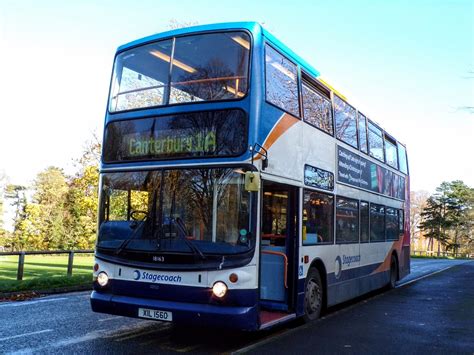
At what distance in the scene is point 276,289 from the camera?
7.81 meters

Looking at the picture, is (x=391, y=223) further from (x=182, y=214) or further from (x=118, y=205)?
(x=118, y=205)

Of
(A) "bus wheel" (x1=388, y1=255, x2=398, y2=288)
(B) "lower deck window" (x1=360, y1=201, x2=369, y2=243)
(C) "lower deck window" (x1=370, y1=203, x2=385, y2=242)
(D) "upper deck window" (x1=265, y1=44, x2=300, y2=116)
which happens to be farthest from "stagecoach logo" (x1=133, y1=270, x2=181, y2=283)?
(A) "bus wheel" (x1=388, y1=255, x2=398, y2=288)

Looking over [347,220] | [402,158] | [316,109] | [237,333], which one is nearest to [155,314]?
[237,333]

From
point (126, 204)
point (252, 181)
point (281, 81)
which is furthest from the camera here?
point (281, 81)

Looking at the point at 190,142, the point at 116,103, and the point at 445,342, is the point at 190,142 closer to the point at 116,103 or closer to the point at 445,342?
the point at 116,103

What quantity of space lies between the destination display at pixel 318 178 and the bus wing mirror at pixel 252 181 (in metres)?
2.17

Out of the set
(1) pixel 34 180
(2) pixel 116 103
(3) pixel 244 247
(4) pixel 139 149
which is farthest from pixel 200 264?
(1) pixel 34 180

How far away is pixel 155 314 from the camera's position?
6.38 meters

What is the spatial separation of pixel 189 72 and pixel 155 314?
11.3ft

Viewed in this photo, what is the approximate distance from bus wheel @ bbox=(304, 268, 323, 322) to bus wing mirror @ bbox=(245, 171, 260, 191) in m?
2.77

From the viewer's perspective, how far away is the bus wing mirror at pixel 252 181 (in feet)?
20.4

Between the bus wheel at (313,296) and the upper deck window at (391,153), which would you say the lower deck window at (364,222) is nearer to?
the upper deck window at (391,153)

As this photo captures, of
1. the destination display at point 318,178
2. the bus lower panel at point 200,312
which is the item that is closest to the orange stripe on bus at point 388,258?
the destination display at point 318,178

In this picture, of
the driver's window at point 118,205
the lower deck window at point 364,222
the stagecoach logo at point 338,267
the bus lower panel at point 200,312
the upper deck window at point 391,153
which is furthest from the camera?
the upper deck window at point 391,153
